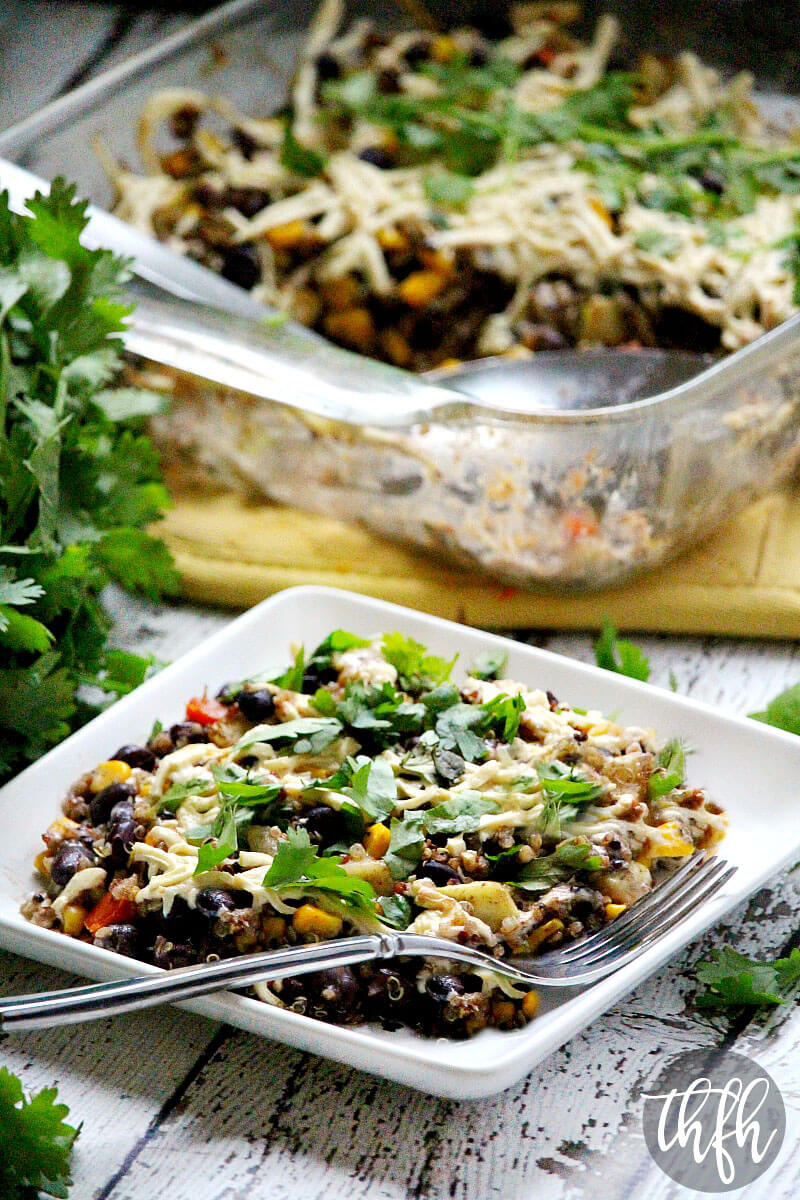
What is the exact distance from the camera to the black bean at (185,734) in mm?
1705

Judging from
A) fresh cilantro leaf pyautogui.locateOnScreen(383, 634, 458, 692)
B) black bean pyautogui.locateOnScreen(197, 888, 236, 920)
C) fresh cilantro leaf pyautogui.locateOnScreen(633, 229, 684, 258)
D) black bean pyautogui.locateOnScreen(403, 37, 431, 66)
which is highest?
black bean pyautogui.locateOnScreen(403, 37, 431, 66)

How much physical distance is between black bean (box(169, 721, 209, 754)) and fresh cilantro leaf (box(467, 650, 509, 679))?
33 cm

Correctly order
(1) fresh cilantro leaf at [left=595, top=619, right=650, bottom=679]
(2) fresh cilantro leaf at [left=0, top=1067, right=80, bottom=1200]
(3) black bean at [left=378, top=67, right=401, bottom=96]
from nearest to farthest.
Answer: (2) fresh cilantro leaf at [left=0, top=1067, right=80, bottom=1200] < (1) fresh cilantro leaf at [left=595, top=619, right=650, bottom=679] < (3) black bean at [left=378, top=67, right=401, bottom=96]

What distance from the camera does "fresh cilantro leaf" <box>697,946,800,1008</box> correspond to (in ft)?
4.94

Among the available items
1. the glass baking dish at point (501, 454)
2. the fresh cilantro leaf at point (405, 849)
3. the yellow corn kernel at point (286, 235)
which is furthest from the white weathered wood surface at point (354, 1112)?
the yellow corn kernel at point (286, 235)

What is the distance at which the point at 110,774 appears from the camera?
168 centimetres

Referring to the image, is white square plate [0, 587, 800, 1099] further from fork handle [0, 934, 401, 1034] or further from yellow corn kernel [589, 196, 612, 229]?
yellow corn kernel [589, 196, 612, 229]

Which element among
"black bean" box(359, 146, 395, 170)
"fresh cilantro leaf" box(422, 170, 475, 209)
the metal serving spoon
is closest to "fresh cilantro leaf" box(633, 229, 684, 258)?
the metal serving spoon

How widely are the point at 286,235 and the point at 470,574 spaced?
84 cm

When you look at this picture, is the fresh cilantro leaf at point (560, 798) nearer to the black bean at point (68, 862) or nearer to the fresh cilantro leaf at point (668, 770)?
the fresh cilantro leaf at point (668, 770)

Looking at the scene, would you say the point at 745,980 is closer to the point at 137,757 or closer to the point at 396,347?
the point at 137,757

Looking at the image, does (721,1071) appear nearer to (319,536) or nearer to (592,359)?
(319,536)

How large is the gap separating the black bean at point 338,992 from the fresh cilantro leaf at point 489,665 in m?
0.50

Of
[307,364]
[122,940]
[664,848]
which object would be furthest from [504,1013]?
[307,364]
